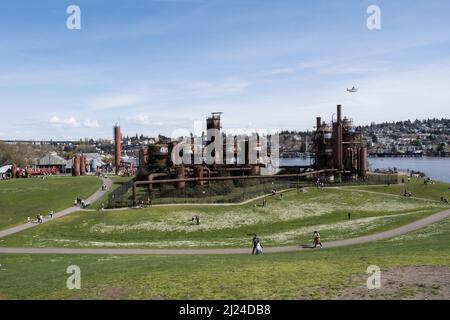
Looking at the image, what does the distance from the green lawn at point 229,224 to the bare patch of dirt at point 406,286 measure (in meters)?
22.3

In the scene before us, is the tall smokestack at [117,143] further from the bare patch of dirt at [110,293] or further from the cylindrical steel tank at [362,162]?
the bare patch of dirt at [110,293]

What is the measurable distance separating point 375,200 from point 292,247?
30144 mm

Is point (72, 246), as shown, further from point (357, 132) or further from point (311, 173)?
point (357, 132)

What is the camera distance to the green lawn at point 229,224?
4278cm

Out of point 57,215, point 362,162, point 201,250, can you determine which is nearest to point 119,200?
point 57,215

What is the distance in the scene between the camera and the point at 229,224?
50.4 metres

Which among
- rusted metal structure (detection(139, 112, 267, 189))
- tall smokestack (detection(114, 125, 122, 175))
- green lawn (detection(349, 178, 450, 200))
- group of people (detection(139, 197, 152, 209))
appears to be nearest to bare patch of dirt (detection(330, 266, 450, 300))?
group of people (detection(139, 197, 152, 209))

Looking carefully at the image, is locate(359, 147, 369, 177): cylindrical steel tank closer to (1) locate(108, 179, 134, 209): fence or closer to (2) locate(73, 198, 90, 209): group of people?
(1) locate(108, 179, 134, 209): fence

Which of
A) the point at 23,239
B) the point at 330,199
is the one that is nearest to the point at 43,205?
the point at 23,239

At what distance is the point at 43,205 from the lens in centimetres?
6550

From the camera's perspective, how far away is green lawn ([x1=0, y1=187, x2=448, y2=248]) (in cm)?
4278

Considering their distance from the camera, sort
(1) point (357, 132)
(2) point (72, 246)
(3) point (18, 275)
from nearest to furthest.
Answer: (3) point (18, 275) < (2) point (72, 246) < (1) point (357, 132)

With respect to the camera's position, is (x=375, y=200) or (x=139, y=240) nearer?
(x=139, y=240)

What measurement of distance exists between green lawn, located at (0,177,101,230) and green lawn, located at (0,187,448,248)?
28.5ft
